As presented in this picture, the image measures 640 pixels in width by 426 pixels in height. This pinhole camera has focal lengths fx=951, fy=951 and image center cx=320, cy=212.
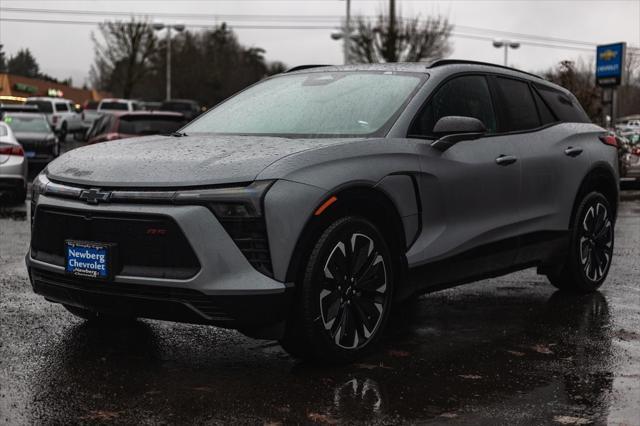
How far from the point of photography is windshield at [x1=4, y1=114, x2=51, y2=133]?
23375 millimetres

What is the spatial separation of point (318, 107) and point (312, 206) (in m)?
1.32

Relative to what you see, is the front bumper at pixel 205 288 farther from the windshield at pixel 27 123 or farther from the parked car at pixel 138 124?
the windshield at pixel 27 123

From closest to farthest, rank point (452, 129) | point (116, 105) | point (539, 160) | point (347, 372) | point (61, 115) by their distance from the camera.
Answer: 1. point (347, 372)
2. point (452, 129)
3. point (539, 160)
4. point (61, 115)
5. point (116, 105)

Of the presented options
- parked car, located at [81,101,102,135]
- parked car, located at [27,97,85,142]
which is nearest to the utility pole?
parked car, located at [27,97,85,142]

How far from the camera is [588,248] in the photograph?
750 cm

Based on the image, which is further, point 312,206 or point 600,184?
point 600,184

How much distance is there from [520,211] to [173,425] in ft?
10.7

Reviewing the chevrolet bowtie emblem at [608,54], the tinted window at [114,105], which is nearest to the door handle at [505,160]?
the chevrolet bowtie emblem at [608,54]

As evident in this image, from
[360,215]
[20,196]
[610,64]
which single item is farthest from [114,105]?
[360,215]

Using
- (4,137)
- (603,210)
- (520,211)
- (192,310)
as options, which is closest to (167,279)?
(192,310)

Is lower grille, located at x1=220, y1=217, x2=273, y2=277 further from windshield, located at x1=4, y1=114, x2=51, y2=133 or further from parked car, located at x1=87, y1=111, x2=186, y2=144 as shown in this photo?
windshield, located at x1=4, y1=114, x2=51, y2=133

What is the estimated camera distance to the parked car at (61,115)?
154 ft

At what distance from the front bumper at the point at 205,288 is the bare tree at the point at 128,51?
75768 millimetres

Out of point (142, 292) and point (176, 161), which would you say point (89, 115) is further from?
point (142, 292)
